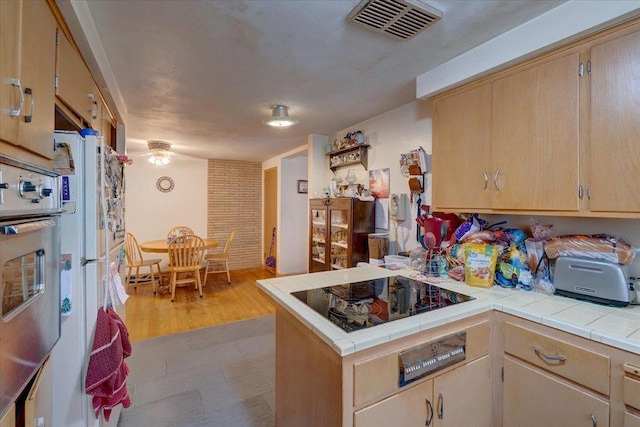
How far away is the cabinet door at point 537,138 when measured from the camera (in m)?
1.40

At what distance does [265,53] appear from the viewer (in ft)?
5.80

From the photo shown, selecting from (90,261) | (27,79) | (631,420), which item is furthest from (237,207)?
(631,420)

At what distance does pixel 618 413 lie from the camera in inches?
40.8

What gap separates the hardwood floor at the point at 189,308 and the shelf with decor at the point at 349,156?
174 centimetres

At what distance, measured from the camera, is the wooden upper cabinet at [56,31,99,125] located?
1.27 m

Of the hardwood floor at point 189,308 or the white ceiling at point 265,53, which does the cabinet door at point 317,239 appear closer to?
the hardwood floor at point 189,308

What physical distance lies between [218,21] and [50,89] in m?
0.80

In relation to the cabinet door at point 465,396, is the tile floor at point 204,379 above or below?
below

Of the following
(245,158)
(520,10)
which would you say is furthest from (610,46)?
(245,158)

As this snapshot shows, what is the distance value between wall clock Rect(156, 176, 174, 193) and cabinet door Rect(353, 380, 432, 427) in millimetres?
5351

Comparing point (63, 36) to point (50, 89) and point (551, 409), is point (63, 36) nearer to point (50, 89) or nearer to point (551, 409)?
point (50, 89)

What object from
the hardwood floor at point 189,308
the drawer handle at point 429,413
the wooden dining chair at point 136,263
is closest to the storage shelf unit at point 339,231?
the hardwood floor at point 189,308

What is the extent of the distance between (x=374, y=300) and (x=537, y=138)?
46.9 inches

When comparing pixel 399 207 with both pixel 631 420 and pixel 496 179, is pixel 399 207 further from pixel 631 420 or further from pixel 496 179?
pixel 631 420
